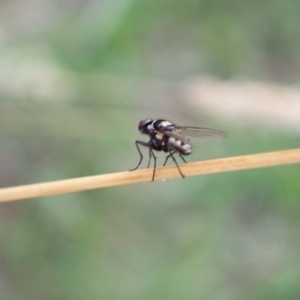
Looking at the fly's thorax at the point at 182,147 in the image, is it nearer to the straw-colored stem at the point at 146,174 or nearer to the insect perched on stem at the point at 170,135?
the insect perched on stem at the point at 170,135

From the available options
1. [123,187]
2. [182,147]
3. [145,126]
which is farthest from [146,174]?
[123,187]

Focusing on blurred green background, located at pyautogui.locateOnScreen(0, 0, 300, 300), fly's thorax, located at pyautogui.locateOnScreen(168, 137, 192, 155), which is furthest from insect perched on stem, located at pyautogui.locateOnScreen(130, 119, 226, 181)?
blurred green background, located at pyautogui.locateOnScreen(0, 0, 300, 300)

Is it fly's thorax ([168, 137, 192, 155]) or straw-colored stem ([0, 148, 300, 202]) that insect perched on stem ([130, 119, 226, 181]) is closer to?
fly's thorax ([168, 137, 192, 155])

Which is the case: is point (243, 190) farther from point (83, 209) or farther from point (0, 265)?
point (0, 265)

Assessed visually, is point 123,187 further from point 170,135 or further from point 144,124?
point 170,135

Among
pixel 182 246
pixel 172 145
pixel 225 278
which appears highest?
pixel 172 145

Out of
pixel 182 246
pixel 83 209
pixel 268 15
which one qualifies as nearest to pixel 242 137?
pixel 182 246
